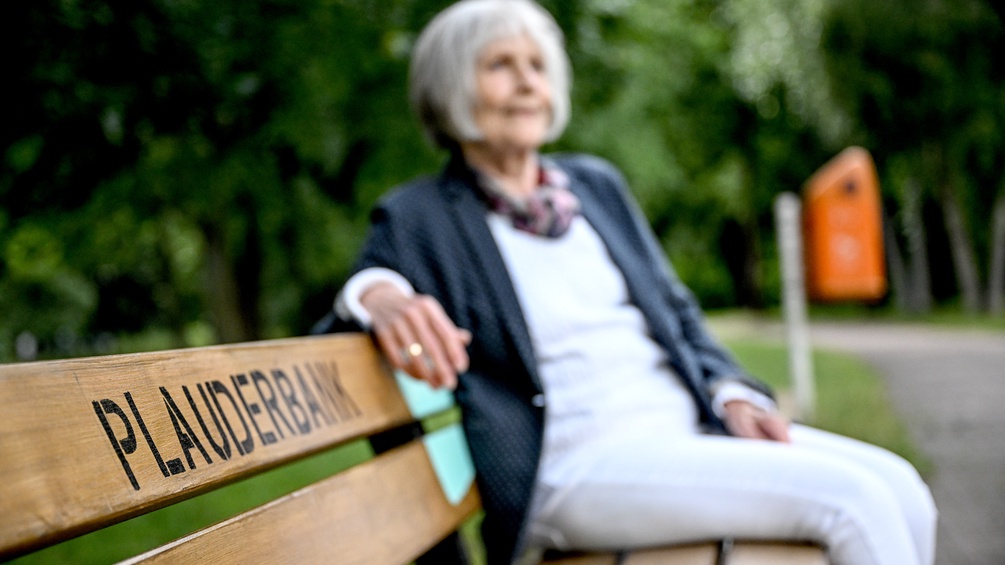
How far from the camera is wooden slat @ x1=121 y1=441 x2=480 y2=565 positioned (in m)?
1.06

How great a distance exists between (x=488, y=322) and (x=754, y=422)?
2.09 feet

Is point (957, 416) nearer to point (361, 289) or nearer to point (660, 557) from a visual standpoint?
point (660, 557)

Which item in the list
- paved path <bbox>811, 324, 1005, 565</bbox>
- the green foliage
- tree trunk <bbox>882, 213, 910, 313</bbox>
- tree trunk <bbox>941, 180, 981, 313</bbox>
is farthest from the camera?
tree trunk <bbox>882, 213, 910, 313</bbox>

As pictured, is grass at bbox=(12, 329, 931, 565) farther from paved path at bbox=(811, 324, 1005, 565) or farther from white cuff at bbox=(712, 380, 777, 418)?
white cuff at bbox=(712, 380, 777, 418)

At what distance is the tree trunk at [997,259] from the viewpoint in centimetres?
1908

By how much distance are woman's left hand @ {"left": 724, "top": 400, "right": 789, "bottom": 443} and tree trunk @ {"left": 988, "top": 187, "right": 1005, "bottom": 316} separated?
19428mm

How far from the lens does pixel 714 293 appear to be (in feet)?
105

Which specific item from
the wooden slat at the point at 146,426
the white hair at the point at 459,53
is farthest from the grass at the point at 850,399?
the wooden slat at the point at 146,426

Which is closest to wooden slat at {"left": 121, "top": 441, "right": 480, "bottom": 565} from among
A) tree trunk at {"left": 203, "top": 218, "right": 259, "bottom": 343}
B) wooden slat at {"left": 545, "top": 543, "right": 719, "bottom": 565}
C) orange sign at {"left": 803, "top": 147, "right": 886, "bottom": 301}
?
wooden slat at {"left": 545, "top": 543, "right": 719, "bottom": 565}

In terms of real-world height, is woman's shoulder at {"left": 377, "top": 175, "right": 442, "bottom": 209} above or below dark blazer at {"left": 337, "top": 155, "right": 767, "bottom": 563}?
above

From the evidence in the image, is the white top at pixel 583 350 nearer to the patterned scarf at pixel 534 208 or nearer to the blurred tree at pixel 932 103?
the patterned scarf at pixel 534 208

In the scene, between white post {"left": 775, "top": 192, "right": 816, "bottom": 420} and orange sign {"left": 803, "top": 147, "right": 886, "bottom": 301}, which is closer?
white post {"left": 775, "top": 192, "right": 816, "bottom": 420}

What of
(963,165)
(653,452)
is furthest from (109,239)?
(963,165)

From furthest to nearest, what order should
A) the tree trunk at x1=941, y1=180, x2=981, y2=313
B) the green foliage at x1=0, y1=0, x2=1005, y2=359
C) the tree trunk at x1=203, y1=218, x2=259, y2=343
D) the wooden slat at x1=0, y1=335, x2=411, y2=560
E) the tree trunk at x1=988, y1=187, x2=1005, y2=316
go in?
the tree trunk at x1=988, y1=187, x2=1005, y2=316, the tree trunk at x1=941, y1=180, x2=981, y2=313, the tree trunk at x1=203, y1=218, x2=259, y2=343, the green foliage at x1=0, y1=0, x2=1005, y2=359, the wooden slat at x1=0, y1=335, x2=411, y2=560
